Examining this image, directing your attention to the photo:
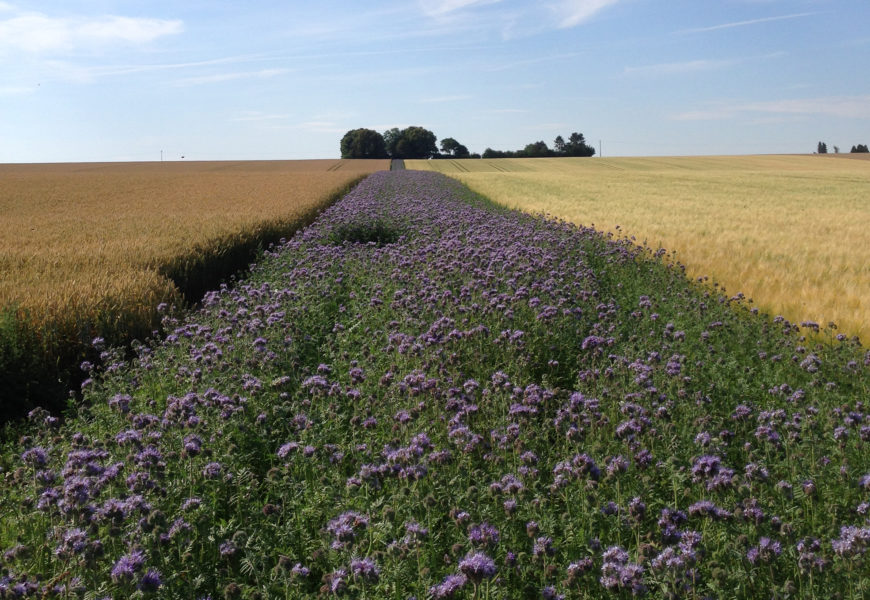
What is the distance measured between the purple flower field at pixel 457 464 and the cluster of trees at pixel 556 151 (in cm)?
10765

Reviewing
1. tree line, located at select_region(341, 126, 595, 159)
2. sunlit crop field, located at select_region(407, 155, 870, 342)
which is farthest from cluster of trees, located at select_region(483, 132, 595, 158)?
sunlit crop field, located at select_region(407, 155, 870, 342)

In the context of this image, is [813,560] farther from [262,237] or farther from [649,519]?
[262,237]

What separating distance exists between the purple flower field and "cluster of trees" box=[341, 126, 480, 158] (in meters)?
106

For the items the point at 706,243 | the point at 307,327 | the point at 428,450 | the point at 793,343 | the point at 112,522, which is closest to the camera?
the point at 112,522

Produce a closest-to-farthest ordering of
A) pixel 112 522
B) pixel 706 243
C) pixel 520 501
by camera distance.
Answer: pixel 112 522 → pixel 520 501 → pixel 706 243

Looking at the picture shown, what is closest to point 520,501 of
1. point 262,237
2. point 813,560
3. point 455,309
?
point 813,560

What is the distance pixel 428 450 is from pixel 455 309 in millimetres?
Result: 3441

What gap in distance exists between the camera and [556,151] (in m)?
115

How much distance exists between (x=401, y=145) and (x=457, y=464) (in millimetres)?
110144

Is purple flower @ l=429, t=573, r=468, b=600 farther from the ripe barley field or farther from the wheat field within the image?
the wheat field

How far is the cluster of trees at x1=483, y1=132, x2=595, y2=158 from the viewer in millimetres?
112562

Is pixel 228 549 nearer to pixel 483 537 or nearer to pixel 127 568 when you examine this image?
pixel 127 568

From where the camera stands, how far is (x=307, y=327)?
26.8 ft

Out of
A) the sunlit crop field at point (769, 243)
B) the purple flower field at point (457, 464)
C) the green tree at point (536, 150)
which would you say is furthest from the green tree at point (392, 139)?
the purple flower field at point (457, 464)
